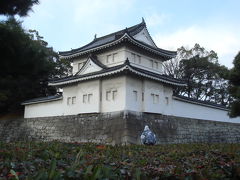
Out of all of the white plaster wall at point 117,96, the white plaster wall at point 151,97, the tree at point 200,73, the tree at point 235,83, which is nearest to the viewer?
the tree at point 235,83

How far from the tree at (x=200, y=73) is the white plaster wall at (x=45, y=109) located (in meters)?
20.3

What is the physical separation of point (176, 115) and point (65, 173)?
53.5ft

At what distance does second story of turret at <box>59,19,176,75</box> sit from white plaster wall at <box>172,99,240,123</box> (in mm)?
2877

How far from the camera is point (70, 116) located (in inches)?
701

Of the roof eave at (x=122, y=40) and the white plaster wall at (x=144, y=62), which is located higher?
the roof eave at (x=122, y=40)

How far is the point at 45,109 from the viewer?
789 inches

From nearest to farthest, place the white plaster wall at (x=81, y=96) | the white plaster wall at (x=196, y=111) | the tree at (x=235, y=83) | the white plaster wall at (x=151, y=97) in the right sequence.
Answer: the tree at (x=235, y=83) < the white plaster wall at (x=151, y=97) < the white plaster wall at (x=81, y=96) < the white plaster wall at (x=196, y=111)

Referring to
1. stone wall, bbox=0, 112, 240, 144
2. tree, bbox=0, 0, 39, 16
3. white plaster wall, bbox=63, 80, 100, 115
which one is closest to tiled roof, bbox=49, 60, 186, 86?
white plaster wall, bbox=63, 80, 100, 115

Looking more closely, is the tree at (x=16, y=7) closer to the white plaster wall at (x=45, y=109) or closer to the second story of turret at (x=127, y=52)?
the second story of turret at (x=127, y=52)

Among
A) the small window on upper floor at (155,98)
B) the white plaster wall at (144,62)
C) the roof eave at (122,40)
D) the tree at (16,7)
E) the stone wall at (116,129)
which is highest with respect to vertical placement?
the roof eave at (122,40)

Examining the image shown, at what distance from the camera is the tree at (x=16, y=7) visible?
708 centimetres

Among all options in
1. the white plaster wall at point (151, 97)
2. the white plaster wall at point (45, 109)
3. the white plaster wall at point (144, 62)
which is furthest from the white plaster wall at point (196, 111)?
the white plaster wall at point (45, 109)

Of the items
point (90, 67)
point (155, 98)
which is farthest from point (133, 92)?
point (90, 67)

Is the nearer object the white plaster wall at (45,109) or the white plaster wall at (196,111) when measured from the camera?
the white plaster wall at (196,111)
